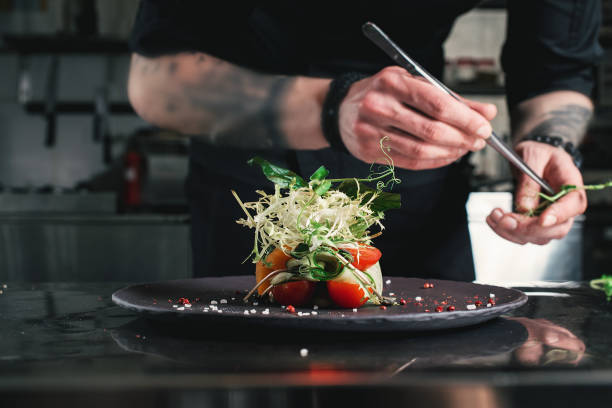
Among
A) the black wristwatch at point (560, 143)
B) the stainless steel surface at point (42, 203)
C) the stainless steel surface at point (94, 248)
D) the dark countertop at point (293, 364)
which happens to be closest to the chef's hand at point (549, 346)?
the dark countertop at point (293, 364)

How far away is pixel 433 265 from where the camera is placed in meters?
1.35

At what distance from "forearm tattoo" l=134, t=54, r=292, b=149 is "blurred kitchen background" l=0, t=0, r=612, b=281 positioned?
1.62m

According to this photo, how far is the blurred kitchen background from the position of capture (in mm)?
2732

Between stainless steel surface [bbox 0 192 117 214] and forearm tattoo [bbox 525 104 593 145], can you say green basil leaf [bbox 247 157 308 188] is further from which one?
stainless steel surface [bbox 0 192 117 214]

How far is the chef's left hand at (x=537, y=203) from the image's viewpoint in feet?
3.45

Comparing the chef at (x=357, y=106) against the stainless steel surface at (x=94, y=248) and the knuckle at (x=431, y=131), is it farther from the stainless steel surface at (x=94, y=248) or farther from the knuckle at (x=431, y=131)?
the stainless steel surface at (x=94, y=248)

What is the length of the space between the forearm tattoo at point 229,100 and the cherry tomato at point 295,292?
1.63 ft

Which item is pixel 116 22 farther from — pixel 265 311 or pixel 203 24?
pixel 265 311

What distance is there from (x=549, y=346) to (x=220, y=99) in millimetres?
781

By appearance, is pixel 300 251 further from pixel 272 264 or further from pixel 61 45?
pixel 61 45

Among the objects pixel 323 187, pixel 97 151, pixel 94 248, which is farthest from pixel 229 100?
pixel 97 151

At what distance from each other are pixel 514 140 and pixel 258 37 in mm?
634

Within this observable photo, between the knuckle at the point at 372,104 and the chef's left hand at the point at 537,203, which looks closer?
the knuckle at the point at 372,104

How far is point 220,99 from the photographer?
3.70 feet
